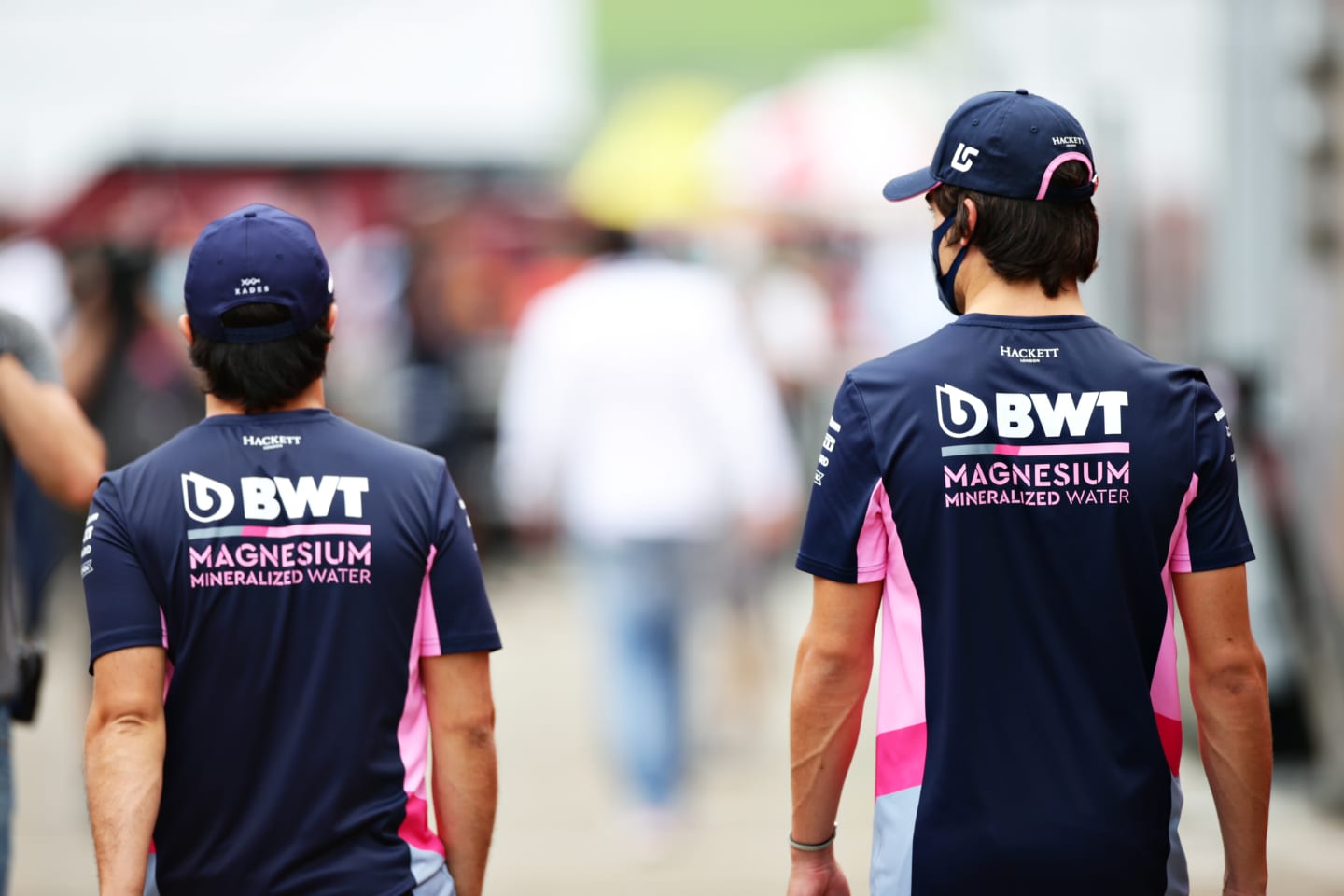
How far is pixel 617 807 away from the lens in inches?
309

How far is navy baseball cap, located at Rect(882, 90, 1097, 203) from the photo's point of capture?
322cm

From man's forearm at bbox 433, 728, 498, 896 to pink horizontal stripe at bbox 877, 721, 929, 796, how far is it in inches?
28.8

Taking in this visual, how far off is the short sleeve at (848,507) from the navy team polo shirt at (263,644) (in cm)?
74

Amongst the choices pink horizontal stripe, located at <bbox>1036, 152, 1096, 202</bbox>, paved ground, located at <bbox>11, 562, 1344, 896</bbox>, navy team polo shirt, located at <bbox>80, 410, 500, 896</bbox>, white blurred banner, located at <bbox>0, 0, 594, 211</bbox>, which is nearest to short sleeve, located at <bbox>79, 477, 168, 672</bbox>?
navy team polo shirt, located at <bbox>80, 410, 500, 896</bbox>

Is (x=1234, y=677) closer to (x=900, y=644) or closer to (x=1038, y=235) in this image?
(x=900, y=644)

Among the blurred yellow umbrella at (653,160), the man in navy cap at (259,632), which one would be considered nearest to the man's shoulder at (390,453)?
the man in navy cap at (259,632)

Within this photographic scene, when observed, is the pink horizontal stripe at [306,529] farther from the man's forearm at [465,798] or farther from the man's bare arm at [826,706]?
the man's bare arm at [826,706]

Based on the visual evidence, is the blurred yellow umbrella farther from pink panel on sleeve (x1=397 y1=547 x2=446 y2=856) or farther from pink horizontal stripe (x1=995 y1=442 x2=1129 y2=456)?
pink horizontal stripe (x1=995 y1=442 x2=1129 y2=456)

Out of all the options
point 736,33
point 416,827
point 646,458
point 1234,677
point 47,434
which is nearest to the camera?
point 1234,677

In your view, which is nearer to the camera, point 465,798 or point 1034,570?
point 1034,570

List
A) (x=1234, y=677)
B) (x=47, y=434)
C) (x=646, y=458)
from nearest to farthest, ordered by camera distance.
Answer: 1. (x=1234, y=677)
2. (x=47, y=434)
3. (x=646, y=458)

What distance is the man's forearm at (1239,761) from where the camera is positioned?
10.7 feet

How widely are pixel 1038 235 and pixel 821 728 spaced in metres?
0.97

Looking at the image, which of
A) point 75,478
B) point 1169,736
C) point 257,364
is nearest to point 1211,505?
point 1169,736
